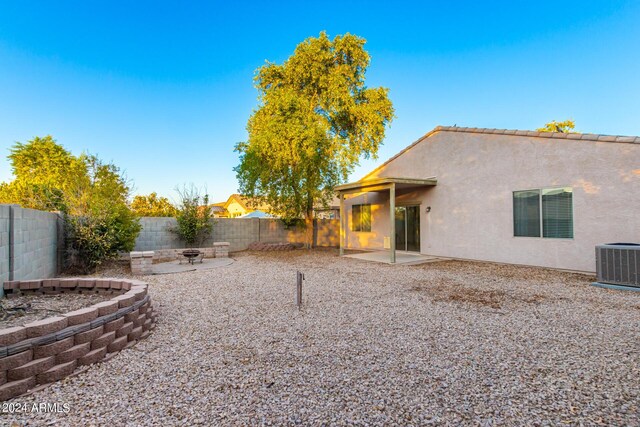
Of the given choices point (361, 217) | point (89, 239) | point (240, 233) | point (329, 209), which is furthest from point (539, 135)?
point (89, 239)

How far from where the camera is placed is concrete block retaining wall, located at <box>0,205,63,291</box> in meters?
4.85

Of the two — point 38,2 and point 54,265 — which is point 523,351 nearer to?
point 54,265

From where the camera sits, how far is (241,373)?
9.62ft

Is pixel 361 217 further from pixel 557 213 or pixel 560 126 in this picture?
pixel 560 126

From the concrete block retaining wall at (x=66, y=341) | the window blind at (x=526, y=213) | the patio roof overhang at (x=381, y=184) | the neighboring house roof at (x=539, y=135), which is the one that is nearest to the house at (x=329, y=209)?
the patio roof overhang at (x=381, y=184)

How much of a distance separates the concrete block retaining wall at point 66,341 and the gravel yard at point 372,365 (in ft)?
0.48

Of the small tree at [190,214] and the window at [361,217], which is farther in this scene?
the window at [361,217]

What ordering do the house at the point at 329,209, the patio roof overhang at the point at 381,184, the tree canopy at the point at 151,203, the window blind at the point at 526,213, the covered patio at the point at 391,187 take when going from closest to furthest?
1. the window blind at the point at 526,213
2. the covered patio at the point at 391,187
3. the patio roof overhang at the point at 381,184
4. the house at the point at 329,209
5. the tree canopy at the point at 151,203

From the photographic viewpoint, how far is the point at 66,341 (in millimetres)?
2855

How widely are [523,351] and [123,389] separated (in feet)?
13.4

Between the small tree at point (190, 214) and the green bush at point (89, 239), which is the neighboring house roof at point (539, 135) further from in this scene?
the green bush at point (89, 239)

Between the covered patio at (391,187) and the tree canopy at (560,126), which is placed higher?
the tree canopy at (560,126)

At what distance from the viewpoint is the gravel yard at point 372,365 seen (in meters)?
2.29

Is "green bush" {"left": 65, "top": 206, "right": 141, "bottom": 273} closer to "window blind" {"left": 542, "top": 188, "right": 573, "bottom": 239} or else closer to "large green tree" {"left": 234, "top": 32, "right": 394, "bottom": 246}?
"large green tree" {"left": 234, "top": 32, "right": 394, "bottom": 246}
